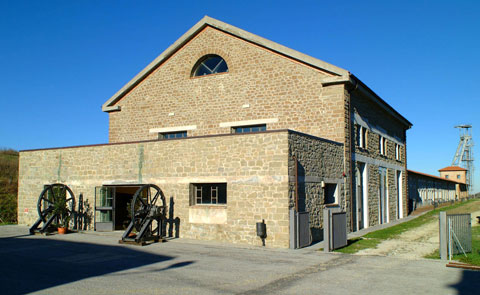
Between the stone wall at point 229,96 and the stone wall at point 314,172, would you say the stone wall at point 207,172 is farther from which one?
the stone wall at point 229,96

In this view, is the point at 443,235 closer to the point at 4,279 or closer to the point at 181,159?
the point at 181,159

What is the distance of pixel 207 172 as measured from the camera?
15305 millimetres

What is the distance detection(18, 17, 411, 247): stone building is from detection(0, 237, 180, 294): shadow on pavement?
11.7 ft

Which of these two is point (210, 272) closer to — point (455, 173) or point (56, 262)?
point (56, 262)

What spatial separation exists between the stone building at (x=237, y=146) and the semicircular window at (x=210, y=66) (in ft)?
0.20

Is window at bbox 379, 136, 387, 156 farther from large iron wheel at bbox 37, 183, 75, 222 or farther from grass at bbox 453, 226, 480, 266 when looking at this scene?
large iron wheel at bbox 37, 183, 75, 222

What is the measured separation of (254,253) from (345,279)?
3.96m

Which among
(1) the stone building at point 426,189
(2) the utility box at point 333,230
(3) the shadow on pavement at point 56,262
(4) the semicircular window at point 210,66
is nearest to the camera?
(3) the shadow on pavement at point 56,262

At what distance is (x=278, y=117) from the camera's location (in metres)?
18.8

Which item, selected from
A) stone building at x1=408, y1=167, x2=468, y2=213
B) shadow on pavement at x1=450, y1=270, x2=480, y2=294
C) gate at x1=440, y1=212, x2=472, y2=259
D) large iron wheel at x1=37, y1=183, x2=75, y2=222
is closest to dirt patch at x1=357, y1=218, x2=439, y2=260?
gate at x1=440, y1=212, x2=472, y2=259

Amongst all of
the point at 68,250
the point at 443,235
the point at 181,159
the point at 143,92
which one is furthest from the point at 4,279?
the point at 143,92

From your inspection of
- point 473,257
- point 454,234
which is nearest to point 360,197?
point 454,234

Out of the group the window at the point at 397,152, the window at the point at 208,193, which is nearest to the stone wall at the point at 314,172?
the window at the point at 208,193

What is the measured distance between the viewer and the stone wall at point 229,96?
18016 millimetres
